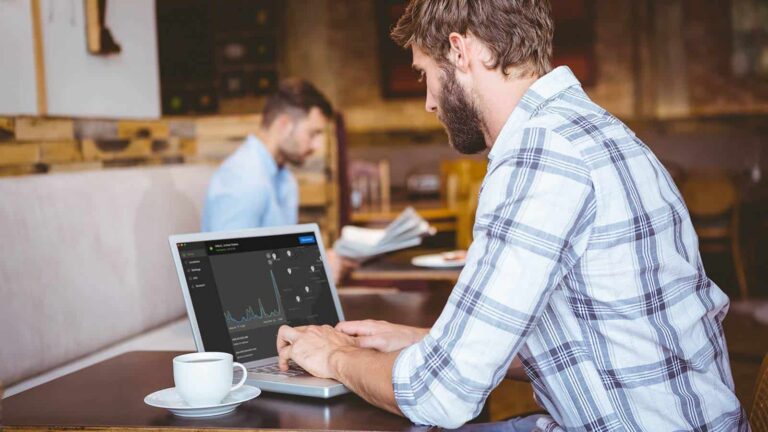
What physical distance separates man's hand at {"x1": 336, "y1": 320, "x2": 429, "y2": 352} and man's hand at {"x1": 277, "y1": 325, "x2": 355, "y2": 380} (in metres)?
0.04

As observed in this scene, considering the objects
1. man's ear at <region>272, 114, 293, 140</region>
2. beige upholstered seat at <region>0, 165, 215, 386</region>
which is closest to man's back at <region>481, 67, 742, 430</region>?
beige upholstered seat at <region>0, 165, 215, 386</region>

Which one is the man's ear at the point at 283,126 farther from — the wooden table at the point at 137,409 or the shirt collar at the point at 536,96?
the shirt collar at the point at 536,96

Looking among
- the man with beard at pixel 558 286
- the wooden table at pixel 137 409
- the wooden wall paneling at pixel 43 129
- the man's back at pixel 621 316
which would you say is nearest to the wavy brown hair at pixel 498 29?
the man with beard at pixel 558 286

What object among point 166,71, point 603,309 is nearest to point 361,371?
point 603,309

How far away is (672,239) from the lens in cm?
124

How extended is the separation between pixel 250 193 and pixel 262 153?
11.8 inches

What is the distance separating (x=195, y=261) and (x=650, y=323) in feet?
2.60

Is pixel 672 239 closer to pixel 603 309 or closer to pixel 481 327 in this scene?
pixel 603 309

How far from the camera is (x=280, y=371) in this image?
1.42 metres

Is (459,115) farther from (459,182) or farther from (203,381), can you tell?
(459,182)

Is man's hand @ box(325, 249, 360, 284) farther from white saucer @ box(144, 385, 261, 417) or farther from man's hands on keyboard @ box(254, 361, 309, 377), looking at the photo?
white saucer @ box(144, 385, 261, 417)

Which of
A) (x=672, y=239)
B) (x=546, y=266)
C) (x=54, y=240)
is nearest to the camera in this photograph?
(x=546, y=266)

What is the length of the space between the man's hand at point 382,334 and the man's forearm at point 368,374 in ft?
0.33

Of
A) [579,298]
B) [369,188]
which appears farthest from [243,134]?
[369,188]
